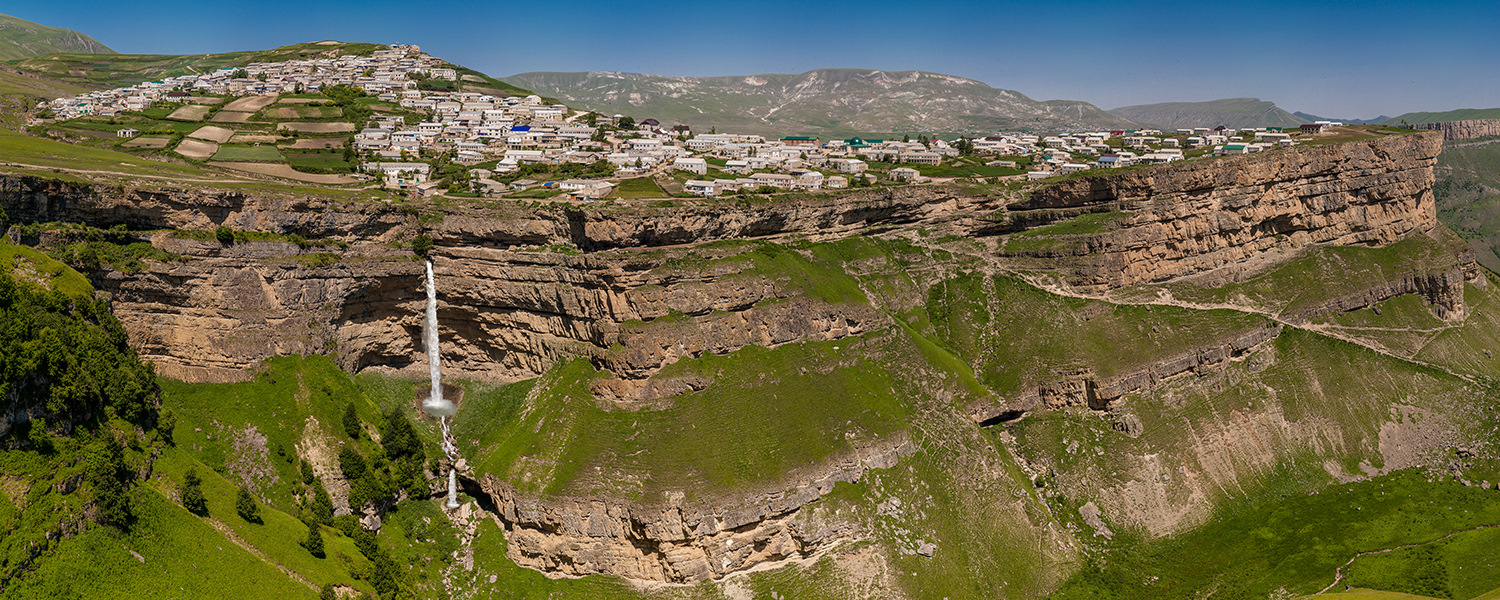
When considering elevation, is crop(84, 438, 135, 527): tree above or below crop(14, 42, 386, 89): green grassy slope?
below

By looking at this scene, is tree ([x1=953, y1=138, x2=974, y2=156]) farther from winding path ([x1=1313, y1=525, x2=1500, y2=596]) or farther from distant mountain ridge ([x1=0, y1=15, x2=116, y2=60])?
distant mountain ridge ([x1=0, y1=15, x2=116, y2=60])

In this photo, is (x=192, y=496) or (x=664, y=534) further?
(x=664, y=534)

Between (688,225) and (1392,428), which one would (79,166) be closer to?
(688,225)

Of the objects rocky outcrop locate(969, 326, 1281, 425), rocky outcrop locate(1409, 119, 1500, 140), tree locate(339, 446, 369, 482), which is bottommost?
tree locate(339, 446, 369, 482)

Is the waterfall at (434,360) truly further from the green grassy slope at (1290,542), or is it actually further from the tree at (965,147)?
the tree at (965,147)

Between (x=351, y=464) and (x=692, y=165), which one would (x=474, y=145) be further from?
(x=351, y=464)

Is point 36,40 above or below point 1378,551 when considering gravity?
above

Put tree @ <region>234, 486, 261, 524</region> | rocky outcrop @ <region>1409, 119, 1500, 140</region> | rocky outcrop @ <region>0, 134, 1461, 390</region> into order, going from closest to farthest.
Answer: tree @ <region>234, 486, 261, 524</region> < rocky outcrop @ <region>0, 134, 1461, 390</region> < rocky outcrop @ <region>1409, 119, 1500, 140</region>

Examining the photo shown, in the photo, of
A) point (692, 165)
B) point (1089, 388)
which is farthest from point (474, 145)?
point (1089, 388)

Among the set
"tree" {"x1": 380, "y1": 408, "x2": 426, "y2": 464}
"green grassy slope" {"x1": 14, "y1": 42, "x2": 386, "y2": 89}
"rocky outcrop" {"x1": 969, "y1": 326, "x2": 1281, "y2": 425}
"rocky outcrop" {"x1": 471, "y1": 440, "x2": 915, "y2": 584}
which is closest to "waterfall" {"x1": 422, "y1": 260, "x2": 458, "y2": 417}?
"tree" {"x1": 380, "y1": 408, "x2": 426, "y2": 464}
